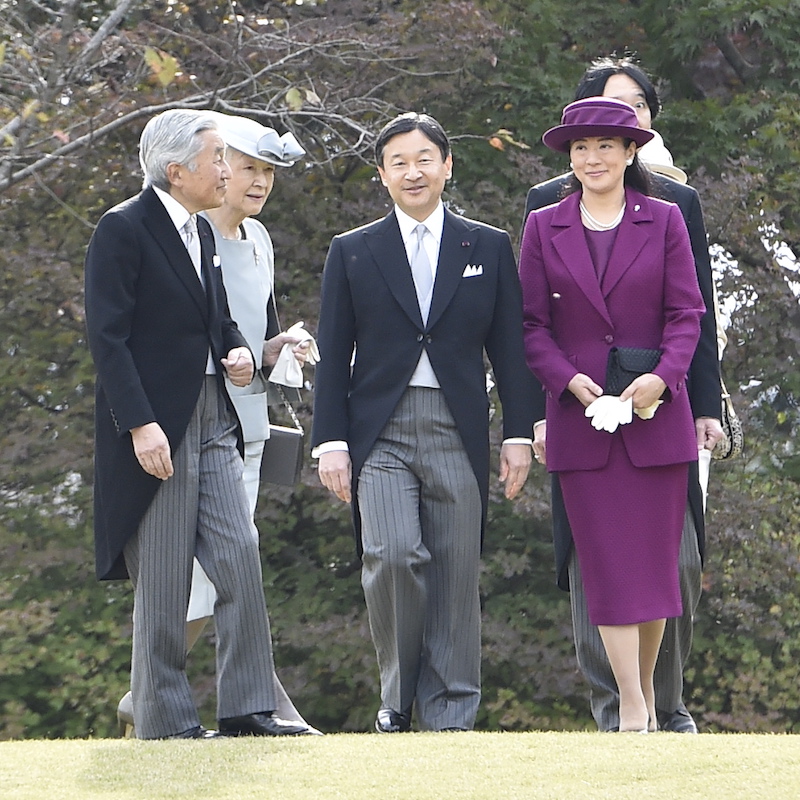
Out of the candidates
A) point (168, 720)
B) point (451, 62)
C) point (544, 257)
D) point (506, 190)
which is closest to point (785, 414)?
point (506, 190)

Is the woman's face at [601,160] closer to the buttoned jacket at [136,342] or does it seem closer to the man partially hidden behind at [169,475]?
the man partially hidden behind at [169,475]

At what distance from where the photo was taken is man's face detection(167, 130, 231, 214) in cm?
554

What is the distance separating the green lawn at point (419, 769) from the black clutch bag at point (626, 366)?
115 cm

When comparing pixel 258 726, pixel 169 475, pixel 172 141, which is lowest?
pixel 258 726

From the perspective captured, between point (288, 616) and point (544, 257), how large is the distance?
547cm

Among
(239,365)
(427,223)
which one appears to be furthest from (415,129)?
(239,365)

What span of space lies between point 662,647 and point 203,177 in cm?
229

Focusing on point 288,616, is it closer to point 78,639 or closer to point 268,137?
point 78,639

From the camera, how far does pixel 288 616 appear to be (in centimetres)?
1081

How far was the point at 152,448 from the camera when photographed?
5.25 meters

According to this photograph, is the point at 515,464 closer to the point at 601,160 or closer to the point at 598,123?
the point at 601,160

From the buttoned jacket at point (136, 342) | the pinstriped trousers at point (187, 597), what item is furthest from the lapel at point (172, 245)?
the pinstriped trousers at point (187, 597)

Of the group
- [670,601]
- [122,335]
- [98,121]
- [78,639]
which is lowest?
[78,639]

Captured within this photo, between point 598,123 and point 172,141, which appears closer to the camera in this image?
point 172,141
